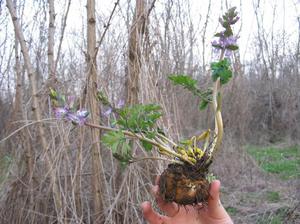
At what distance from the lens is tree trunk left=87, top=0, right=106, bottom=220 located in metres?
2.07

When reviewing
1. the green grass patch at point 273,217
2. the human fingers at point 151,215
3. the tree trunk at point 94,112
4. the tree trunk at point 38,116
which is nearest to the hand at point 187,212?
the human fingers at point 151,215

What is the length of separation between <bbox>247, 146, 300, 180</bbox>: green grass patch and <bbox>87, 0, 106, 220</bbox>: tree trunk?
3.41 meters

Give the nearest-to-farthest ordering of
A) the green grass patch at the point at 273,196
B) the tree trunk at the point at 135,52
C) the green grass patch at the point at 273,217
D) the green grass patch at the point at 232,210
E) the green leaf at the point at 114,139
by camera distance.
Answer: the green leaf at the point at 114,139 → the tree trunk at the point at 135,52 → the green grass patch at the point at 273,217 → the green grass patch at the point at 232,210 → the green grass patch at the point at 273,196

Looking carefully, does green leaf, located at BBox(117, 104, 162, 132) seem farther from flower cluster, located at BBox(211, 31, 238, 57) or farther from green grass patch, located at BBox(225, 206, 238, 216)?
green grass patch, located at BBox(225, 206, 238, 216)

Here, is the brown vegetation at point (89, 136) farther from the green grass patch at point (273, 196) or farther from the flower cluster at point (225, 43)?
the green grass patch at point (273, 196)

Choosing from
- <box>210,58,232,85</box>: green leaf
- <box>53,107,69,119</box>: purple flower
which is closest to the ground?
<box>210,58,232,85</box>: green leaf

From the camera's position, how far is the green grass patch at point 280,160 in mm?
5363

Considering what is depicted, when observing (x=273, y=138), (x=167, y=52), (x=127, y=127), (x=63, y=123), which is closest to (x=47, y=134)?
(x=63, y=123)

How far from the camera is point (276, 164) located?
585 cm

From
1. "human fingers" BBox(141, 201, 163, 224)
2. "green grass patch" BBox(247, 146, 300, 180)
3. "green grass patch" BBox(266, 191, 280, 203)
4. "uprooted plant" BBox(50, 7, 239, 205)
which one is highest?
"uprooted plant" BBox(50, 7, 239, 205)

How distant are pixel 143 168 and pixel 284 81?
25.0ft

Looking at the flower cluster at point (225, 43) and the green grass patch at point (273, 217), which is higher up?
the flower cluster at point (225, 43)

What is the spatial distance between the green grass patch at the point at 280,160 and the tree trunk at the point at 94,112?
3.41 m

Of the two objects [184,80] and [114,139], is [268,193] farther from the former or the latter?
[114,139]
